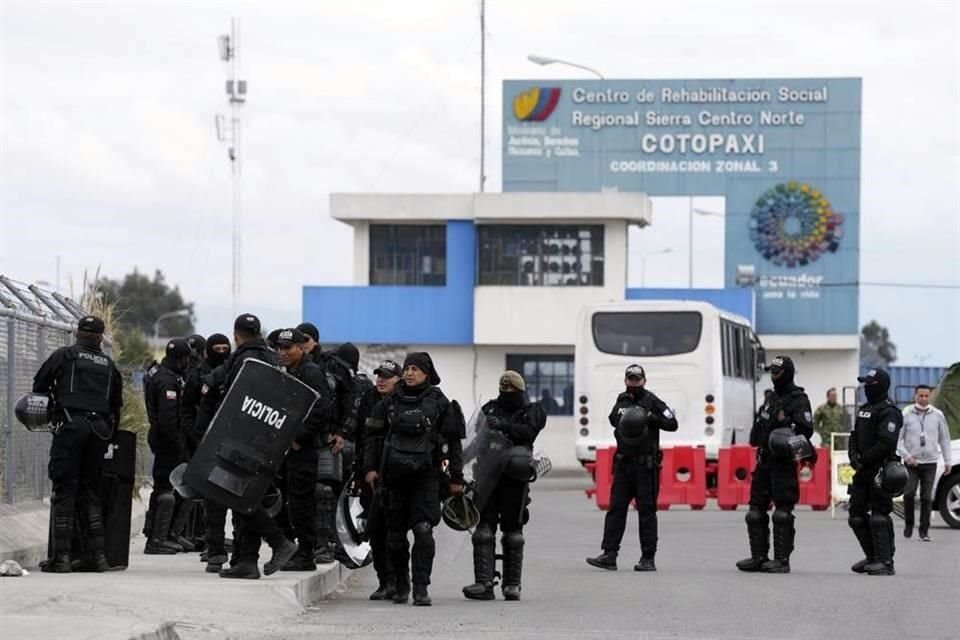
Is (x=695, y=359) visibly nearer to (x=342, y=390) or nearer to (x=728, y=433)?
(x=728, y=433)

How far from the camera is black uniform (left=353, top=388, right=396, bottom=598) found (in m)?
14.2

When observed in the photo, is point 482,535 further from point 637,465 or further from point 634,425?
point 637,465

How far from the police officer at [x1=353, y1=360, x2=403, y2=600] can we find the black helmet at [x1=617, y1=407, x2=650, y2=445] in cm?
304

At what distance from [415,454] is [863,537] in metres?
5.73

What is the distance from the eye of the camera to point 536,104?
5441 cm

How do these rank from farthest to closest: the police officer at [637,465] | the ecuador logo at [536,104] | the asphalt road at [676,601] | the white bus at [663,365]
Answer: the ecuador logo at [536,104]
the white bus at [663,365]
the police officer at [637,465]
the asphalt road at [676,601]

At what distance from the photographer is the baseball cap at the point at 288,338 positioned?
14.2 meters

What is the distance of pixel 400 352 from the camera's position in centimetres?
5075

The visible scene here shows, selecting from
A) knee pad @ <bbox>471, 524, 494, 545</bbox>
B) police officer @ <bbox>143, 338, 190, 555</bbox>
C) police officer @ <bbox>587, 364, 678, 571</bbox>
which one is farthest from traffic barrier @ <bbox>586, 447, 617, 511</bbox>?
knee pad @ <bbox>471, 524, 494, 545</bbox>

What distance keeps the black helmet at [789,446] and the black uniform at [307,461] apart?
4184 millimetres

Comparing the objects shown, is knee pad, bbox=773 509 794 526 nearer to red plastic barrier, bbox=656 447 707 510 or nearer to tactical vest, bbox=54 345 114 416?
tactical vest, bbox=54 345 114 416

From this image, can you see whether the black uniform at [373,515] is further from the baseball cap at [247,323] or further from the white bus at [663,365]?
the white bus at [663,365]

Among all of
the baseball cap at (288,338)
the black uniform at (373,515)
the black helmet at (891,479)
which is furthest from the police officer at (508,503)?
the black helmet at (891,479)

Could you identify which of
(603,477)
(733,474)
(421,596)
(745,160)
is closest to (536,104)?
(745,160)
